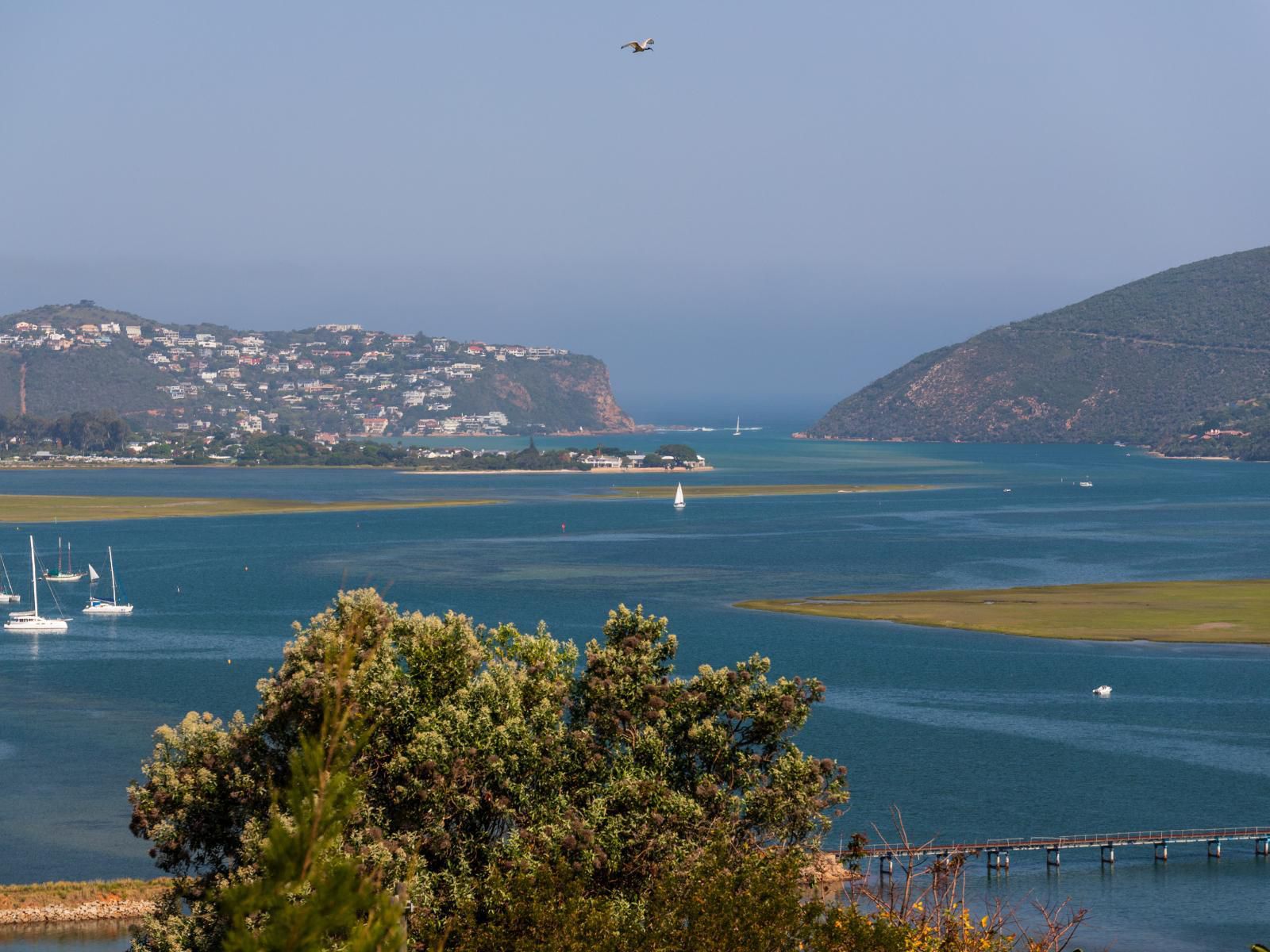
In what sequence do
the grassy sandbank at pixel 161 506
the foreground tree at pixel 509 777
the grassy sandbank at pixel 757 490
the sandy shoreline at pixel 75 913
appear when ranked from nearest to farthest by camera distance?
the foreground tree at pixel 509 777, the sandy shoreline at pixel 75 913, the grassy sandbank at pixel 161 506, the grassy sandbank at pixel 757 490

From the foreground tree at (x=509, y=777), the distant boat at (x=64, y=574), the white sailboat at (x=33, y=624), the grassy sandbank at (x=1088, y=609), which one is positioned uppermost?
the foreground tree at (x=509, y=777)

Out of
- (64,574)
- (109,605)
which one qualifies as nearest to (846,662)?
(109,605)

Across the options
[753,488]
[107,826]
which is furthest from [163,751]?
[753,488]

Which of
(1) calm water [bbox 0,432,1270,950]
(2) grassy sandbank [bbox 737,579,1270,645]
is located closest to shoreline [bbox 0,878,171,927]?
(1) calm water [bbox 0,432,1270,950]

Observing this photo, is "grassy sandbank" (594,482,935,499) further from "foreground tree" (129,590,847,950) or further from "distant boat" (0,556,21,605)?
"foreground tree" (129,590,847,950)

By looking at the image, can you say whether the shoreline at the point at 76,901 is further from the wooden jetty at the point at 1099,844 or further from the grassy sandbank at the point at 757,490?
the grassy sandbank at the point at 757,490

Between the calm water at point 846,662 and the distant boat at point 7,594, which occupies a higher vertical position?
the distant boat at point 7,594

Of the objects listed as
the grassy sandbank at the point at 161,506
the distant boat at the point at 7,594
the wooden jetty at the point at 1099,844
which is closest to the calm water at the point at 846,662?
the wooden jetty at the point at 1099,844
